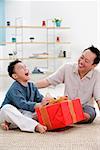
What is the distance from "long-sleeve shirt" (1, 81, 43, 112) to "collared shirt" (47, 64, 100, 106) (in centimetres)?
30

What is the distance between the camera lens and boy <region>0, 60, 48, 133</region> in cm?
254

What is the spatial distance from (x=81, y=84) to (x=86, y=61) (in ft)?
0.74

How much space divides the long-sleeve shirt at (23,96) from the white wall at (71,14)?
4.89 metres

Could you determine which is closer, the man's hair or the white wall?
the man's hair

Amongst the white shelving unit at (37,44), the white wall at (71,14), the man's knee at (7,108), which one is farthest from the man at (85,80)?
the white wall at (71,14)

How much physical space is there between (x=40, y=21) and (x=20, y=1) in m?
0.61

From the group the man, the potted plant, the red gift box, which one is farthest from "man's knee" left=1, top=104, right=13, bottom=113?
the potted plant

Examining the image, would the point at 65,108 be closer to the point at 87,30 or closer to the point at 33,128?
the point at 33,128

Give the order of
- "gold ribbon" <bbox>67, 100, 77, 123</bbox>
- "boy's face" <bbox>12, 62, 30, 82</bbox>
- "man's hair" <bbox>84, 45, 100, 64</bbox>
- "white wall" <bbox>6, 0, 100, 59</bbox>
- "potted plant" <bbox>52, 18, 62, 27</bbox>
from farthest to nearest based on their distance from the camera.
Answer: "white wall" <bbox>6, 0, 100, 59</bbox>, "potted plant" <bbox>52, 18, 62, 27</bbox>, "man's hair" <bbox>84, 45, 100, 64</bbox>, "boy's face" <bbox>12, 62, 30, 82</bbox>, "gold ribbon" <bbox>67, 100, 77, 123</bbox>

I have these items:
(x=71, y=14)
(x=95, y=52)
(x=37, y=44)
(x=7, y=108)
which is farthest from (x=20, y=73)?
(x=71, y=14)

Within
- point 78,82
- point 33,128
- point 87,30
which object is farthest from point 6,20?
point 33,128

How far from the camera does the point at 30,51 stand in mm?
7688

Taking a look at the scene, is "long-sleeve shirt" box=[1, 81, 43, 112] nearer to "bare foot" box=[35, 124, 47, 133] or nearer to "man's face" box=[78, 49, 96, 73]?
"bare foot" box=[35, 124, 47, 133]

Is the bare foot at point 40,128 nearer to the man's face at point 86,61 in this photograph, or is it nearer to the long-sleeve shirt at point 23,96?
the long-sleeve shirt at point 23,96
